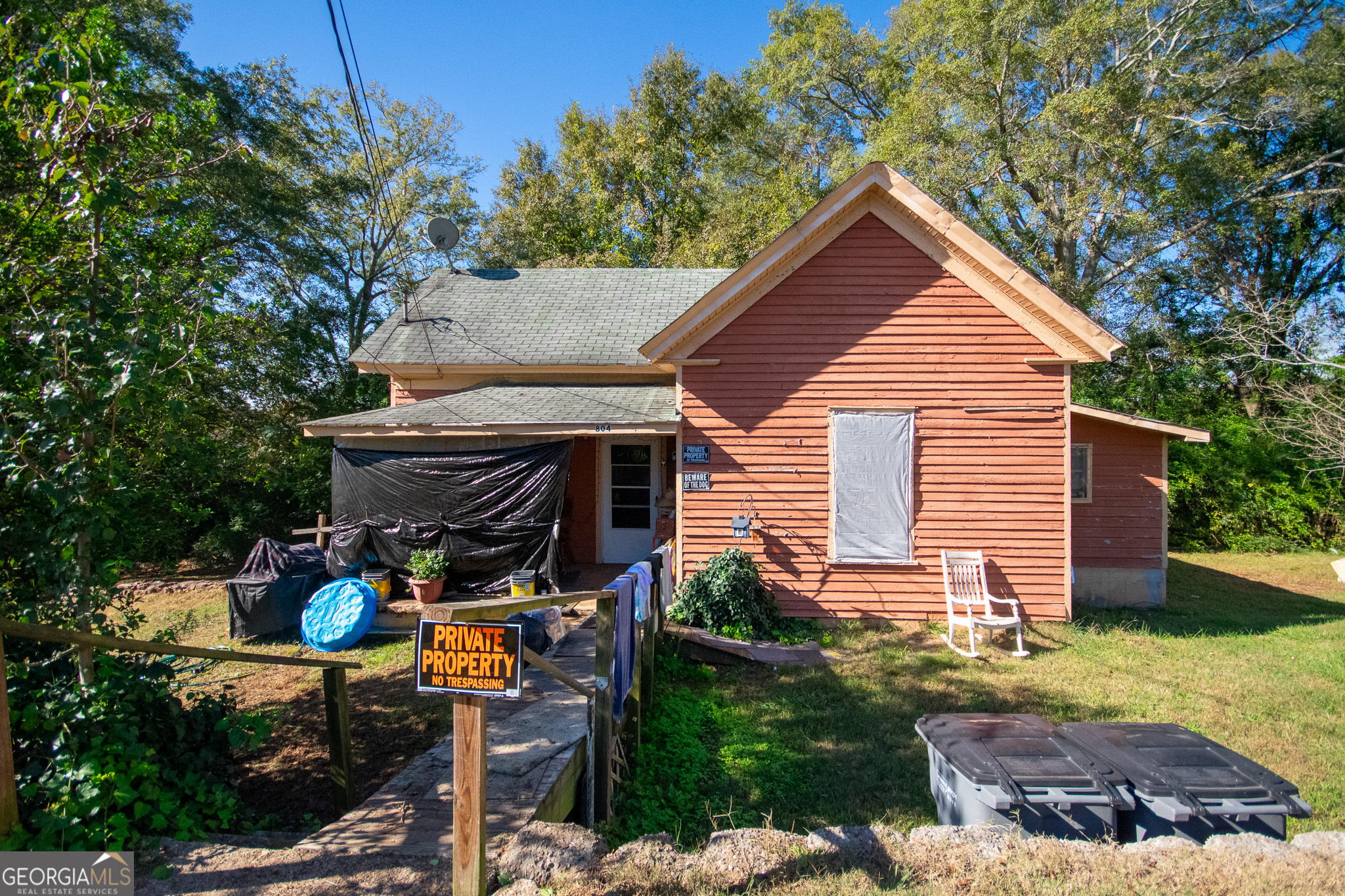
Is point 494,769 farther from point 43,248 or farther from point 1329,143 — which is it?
point 1329,143

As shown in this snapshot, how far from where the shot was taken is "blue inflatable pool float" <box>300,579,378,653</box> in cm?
797

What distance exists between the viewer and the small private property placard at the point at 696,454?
8859 mm

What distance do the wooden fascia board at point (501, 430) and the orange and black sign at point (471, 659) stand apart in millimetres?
6244

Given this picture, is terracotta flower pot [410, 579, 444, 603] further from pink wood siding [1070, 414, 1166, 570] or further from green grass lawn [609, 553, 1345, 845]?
pink wood siding [1070, 414, 1166, 570]

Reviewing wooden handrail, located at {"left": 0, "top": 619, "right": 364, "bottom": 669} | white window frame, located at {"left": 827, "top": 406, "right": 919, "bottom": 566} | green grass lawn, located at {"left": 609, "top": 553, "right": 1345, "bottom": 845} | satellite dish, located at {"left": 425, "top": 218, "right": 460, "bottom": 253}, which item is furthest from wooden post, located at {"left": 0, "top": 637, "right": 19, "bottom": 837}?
satellite dish, located at {"left": 425, "top": 218, "right": 460, "bottom": 253}

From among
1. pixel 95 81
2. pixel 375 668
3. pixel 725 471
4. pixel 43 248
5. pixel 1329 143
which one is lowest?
pixel 375 668

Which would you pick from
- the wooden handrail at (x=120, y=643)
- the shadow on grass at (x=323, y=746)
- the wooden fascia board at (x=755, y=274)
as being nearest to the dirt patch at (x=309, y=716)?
the shadow on grass at (x=323, y=746)

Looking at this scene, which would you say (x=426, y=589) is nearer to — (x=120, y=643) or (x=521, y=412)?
(x=521, y=412)

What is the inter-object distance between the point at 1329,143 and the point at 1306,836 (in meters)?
24.6

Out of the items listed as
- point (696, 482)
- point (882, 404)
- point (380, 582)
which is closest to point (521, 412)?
point (696, 482)

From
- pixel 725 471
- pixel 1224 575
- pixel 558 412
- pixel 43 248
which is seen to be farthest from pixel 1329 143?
pixel 43 248

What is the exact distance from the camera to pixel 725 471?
8.86 m

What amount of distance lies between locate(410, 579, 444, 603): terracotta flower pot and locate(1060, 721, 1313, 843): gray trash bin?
25.7ft

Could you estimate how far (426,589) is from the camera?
9086 mm
